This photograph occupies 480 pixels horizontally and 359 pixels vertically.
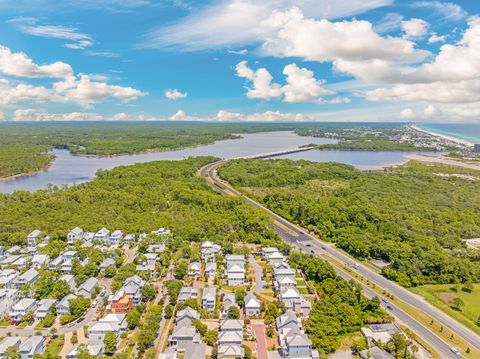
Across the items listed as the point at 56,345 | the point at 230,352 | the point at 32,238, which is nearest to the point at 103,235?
the point at 32,238

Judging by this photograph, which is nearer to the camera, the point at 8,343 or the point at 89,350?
the point at 89,350

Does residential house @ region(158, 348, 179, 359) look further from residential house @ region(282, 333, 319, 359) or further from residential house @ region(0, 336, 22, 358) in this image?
residential house @ region(0, 336, 22, 358)

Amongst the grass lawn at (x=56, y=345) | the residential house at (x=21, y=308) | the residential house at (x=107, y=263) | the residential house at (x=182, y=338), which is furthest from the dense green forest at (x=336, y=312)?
the residential house at (x=21, y=308)

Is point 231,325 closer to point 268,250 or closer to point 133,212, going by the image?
point 268,250

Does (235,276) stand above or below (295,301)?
above

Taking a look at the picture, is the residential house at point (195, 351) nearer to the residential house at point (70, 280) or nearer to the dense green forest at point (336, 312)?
the dense green forest at point (336, 312)

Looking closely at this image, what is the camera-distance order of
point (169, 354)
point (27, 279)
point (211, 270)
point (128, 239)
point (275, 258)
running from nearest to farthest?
point (169, 354), point (27, 279), point (211, 270), point (275, 258), point (128, 239)
